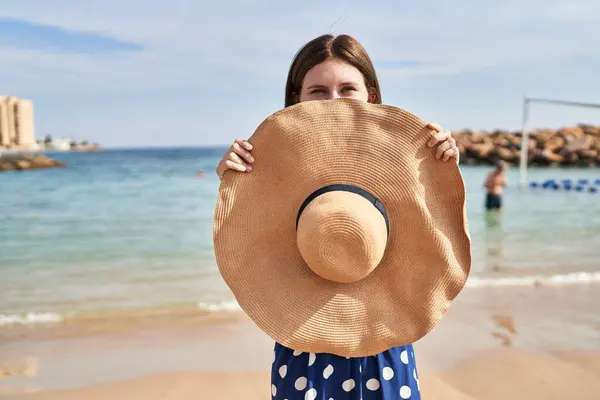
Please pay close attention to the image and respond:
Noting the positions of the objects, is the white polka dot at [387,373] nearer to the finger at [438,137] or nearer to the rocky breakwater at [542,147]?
the finger at [438,137]

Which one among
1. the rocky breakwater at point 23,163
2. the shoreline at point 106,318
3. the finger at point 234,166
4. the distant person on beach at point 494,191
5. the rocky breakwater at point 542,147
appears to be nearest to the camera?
the finger at point 234,166

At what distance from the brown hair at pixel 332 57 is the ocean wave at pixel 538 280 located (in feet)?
17.1

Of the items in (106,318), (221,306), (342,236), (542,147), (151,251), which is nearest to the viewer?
(342,236)

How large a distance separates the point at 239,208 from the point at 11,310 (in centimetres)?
524

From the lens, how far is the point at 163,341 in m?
4.96

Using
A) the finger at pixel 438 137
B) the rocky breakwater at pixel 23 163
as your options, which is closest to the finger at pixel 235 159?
the finger at pixel 438 137

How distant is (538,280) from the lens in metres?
7.07

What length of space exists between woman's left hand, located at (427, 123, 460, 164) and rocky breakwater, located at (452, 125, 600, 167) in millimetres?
39258

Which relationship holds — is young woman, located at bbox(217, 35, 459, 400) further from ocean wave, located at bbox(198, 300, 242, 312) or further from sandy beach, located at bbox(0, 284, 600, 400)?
ocean wave, located at bbox(198, 300, 242, 312)

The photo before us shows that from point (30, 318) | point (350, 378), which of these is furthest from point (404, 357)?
point (30, 318)

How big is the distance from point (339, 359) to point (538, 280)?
5.83m

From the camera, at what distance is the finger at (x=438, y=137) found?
181cm

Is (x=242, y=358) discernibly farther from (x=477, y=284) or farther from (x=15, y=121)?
(x=15, y=121)

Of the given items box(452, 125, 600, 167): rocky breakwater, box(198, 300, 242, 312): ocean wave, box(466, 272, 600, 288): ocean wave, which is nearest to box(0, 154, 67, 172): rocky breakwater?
box(452, 125, 600, 167): rocky breakwater
